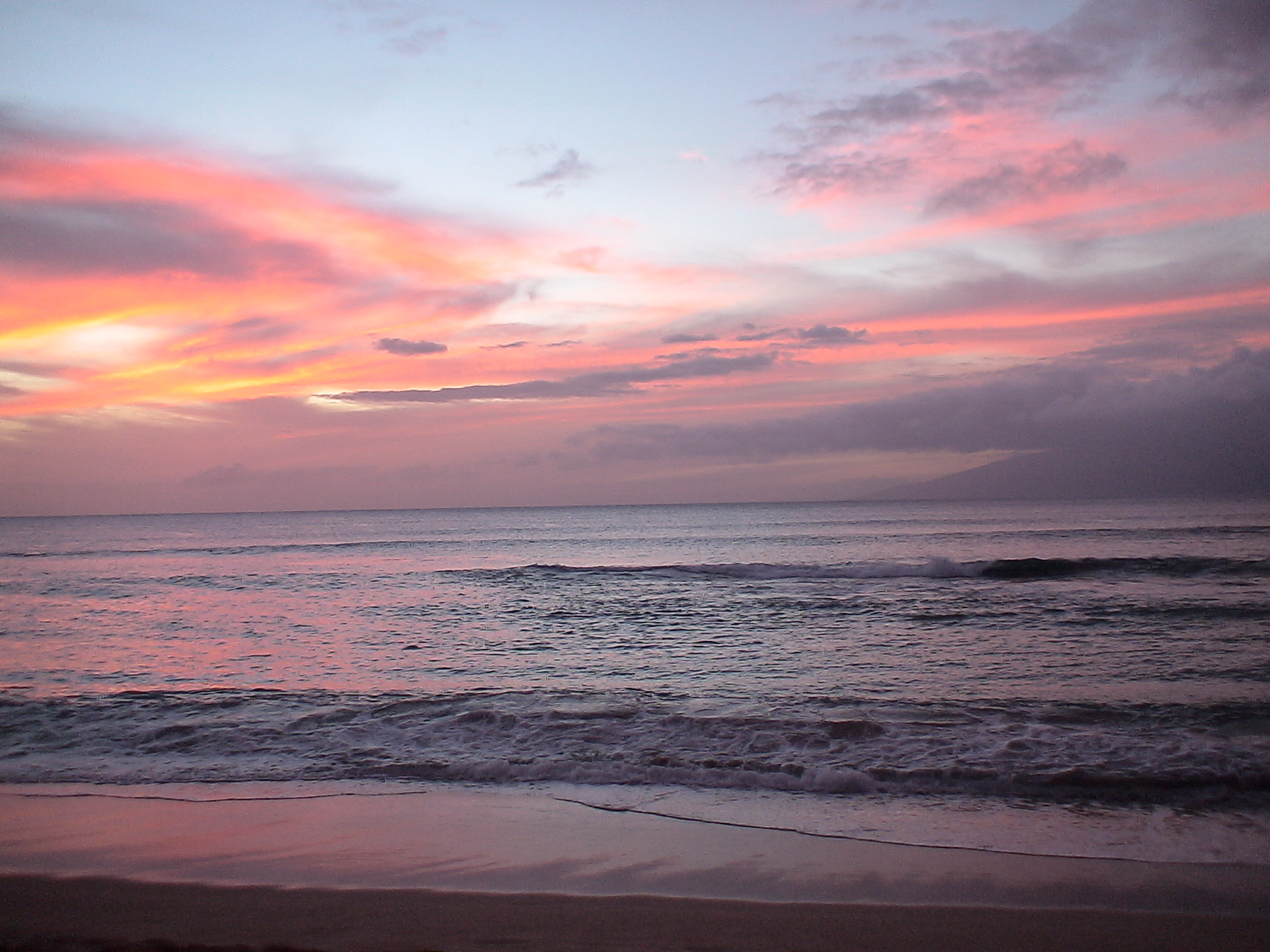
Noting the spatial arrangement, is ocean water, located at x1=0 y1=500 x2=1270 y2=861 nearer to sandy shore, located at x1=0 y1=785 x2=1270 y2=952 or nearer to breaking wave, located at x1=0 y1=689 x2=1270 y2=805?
breaking wave, located at x1=0 y1=689 x2=1270 y2=805

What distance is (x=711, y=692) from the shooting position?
36.8 feet

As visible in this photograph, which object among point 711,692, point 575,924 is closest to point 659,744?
point 711,692

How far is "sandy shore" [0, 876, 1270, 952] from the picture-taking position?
14.8 ft

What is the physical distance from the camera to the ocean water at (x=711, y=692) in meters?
7.44

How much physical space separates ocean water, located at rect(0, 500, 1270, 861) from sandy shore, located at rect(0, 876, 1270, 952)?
1.39 m

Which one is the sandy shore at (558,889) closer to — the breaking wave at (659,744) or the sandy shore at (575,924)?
the sandy shore at (575,924)

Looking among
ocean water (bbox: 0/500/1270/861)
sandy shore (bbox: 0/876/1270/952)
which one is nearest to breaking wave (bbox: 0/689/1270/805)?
ocean water (bbox: 0/500/1270/861)

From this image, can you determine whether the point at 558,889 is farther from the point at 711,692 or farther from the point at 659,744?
the point at 711,692

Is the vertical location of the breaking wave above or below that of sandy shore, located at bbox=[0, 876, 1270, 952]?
below

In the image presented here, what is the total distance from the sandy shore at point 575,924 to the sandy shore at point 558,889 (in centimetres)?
2

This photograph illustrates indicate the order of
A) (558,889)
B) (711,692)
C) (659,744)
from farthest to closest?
(711,692), (659,744), (558,889)

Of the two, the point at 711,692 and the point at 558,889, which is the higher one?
the point at 558,889

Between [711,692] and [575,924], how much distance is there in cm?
663

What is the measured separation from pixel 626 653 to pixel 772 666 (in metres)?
3.09
